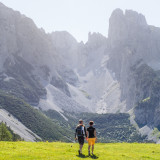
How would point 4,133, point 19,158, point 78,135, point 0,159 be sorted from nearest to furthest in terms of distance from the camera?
point 0,159
point 19,158
point 78,135
point 4,133

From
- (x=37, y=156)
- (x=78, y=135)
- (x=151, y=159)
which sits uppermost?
(x=78, y=135)

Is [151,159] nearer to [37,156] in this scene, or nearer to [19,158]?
[37,156]

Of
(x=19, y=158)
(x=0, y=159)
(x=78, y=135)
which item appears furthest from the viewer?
(x=78, y=135)

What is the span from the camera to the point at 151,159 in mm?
A: 29219

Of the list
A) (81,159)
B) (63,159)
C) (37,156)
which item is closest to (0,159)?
(37,156)

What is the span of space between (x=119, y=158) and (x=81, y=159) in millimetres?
5567

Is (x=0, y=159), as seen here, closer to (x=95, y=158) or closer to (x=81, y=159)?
(x=81, y=159)

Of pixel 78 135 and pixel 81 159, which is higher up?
pixel 78 135

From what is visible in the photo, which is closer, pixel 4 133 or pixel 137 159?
pixel 137 159

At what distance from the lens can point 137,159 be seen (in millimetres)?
28281

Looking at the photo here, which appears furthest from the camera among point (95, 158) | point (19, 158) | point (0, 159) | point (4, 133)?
point (4, 133)

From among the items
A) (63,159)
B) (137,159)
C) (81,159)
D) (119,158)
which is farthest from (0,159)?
(137,159)

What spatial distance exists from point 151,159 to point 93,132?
802 centimetres

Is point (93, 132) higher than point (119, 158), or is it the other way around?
point (93, 132)
